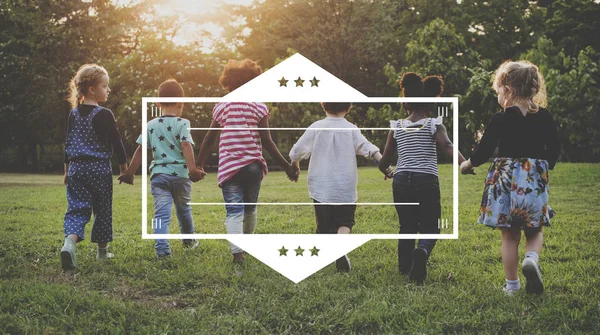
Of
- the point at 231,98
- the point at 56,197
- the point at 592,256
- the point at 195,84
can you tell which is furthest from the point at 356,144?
the point at 195,84

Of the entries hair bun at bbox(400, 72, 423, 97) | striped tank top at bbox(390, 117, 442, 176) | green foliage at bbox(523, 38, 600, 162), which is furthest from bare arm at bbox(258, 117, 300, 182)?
green foliage at bbox(523, 38, 600, 162)

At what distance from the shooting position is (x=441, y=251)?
4.76 m

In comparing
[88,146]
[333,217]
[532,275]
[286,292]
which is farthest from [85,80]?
[532,275]

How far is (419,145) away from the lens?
387 centimetres

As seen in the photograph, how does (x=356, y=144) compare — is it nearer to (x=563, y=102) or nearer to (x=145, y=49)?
(x=563, y=102)

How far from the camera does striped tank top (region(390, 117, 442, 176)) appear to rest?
3857 mm

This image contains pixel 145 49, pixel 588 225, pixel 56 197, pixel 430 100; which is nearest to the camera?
pixel 430 100

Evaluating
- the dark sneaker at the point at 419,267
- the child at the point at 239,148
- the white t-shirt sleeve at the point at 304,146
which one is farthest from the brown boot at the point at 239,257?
the dark sneaker at the point at 419,267

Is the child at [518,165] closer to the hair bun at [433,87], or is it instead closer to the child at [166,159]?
the hair bun at [433,87]

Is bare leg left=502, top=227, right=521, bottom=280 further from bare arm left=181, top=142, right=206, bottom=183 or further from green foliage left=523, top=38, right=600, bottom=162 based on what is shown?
green foliage left=523, top=38, right=600, bottom=162

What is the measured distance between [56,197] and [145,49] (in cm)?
1103

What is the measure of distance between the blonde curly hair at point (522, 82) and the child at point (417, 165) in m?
0.45

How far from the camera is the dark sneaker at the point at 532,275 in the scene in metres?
3.30

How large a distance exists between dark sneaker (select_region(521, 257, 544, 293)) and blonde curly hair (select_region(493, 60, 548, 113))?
2.77 feet
